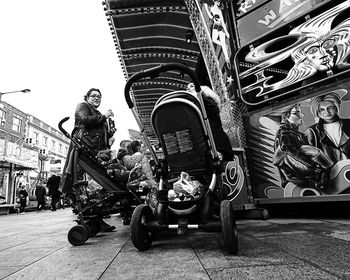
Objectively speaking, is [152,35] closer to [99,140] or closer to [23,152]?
[99,140]

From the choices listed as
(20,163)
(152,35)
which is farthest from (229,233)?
(20,163)

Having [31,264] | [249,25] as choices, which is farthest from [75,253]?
[249,25]

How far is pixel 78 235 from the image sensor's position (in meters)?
2.73

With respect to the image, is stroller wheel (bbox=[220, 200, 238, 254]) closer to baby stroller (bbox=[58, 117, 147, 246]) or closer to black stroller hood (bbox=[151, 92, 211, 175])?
black stroller hood (bbox=[151, 92, 211, 175])

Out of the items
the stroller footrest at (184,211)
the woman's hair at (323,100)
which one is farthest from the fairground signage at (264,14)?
the stroller footrest at (184,211)

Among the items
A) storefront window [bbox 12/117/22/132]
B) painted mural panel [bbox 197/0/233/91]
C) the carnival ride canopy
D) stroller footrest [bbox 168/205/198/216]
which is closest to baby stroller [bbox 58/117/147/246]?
stroller footrest [bbox 168/205/198/216]

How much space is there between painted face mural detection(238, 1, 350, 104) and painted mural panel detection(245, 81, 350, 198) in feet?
1.15

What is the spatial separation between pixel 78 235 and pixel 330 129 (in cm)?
342

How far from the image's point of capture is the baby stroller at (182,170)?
2145mm

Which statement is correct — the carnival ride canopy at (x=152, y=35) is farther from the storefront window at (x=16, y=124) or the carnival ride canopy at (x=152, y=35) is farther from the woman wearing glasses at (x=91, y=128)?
the storefront window at (x=16, y=124)

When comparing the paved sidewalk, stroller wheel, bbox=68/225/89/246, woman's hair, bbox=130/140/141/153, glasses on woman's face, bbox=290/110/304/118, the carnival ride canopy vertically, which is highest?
the carnival ride canopy

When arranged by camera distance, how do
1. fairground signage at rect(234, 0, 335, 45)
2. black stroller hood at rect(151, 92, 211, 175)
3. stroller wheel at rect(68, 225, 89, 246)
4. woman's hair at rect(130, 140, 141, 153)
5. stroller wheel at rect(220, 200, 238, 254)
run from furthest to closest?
woman's hair at rect(130, 140, 141, 153)
fairground signage at rect(234, 0, 335, 45)
stroller wheel at rect(68, 225, 89, 246)
black stroller hood at rect(151, 92, 211, 175)
stroller wheel at rect(220, 200, 238, 254)

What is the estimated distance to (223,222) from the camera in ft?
6.21

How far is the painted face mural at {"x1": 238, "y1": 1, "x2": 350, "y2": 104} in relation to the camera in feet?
10.9
